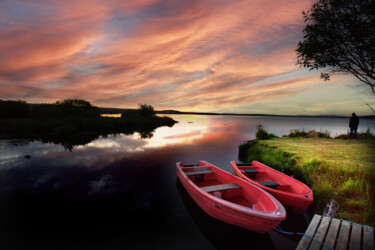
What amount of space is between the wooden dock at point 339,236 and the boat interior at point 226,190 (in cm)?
107

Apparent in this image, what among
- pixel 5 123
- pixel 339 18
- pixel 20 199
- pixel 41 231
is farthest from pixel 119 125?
pixel 339 18

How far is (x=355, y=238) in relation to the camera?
3.51 meters

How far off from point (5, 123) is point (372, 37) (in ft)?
149

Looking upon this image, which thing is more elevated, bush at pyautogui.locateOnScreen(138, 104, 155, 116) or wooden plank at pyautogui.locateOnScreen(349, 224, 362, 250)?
bush at pyautogui.locateOnScreen(138, 104, 155, 116)

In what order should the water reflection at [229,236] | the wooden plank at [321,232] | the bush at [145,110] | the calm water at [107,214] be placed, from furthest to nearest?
the bush at [145,110], the calm water at [107,214], the water reflection at [229,236], the wooden plank at [321,232]

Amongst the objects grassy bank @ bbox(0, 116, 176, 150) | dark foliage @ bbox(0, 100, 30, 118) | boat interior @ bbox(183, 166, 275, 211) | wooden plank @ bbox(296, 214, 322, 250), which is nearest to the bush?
grassy bank @ bbox(0, 116, 176, 150)

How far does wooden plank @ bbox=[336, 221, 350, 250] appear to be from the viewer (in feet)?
11.1

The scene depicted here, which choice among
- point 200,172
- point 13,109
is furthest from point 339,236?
point 13,109

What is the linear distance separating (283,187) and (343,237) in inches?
128

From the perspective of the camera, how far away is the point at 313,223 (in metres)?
4.07

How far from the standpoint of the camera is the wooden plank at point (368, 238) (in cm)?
331

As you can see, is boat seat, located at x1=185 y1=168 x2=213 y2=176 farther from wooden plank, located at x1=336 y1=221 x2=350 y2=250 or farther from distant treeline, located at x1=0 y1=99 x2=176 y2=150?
distant treeline, located at x1=0 y1=99 x2=176 y2=150

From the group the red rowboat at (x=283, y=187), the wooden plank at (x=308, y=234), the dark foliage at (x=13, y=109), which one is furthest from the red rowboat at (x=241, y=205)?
the dark foliage at (x=13, y=109)

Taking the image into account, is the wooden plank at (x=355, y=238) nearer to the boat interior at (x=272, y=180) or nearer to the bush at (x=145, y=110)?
the boat interior at (x=272, y=180)
